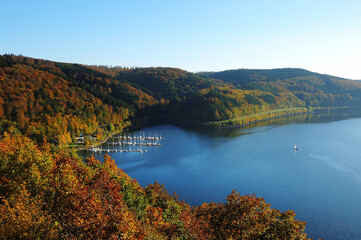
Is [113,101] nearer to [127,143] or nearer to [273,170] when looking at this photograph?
[127,143]

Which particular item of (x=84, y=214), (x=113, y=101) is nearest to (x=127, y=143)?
(x=113, y=101)

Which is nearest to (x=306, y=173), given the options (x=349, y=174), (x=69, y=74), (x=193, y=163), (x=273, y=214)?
(x=349, y=174)

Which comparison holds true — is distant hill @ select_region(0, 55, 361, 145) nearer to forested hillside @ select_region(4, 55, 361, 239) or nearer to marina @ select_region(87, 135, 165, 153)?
forested hillside @ select_region(4, 55, 361, 239)

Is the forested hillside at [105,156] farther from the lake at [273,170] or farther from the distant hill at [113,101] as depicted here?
the lake at [273,170]

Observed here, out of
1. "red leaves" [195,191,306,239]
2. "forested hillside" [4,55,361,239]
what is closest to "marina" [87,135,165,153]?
"forested hillside" [4,55,361,239]

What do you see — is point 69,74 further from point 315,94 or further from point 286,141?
point 315,94

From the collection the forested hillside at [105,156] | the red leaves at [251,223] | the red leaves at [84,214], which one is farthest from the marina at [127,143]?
the red leaves at [251,223]
